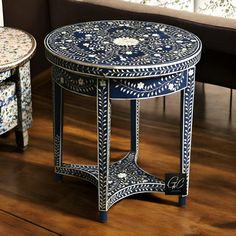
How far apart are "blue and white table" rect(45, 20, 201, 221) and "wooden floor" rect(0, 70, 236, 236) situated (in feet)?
0.24

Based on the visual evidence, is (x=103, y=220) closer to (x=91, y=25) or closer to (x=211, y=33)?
(x=91, y=25)

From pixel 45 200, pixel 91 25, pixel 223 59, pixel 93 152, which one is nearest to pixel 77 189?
pixel 45 200

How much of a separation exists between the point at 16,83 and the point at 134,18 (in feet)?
2.10

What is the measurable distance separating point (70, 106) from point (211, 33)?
85cm

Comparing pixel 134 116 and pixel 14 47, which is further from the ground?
pixel 14 47

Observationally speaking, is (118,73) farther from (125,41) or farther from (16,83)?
(16,83)

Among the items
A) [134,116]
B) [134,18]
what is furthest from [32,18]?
[134,116]

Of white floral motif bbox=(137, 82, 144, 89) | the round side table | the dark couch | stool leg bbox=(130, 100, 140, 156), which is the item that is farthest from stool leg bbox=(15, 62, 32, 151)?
white floral motif bbox=(137, 82, 144, 89)

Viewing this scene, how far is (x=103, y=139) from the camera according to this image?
2.02 m

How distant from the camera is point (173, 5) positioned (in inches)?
124

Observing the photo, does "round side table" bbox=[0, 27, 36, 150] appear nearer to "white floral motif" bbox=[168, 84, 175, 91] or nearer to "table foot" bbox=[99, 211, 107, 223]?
"table foot" bbox=[99, 211, 107, 223]

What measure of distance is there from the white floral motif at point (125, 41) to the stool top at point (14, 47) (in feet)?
1.53

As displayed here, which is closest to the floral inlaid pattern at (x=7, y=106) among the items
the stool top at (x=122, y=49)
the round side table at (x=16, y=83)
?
the round side table at (x=16, y=83)

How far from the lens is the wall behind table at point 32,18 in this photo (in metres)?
3.05
